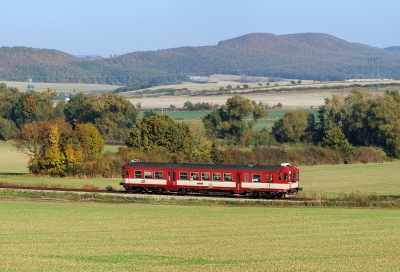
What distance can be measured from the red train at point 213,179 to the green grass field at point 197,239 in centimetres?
592

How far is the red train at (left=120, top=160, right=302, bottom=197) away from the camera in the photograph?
42.7 m

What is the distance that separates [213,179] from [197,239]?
19.6 metres

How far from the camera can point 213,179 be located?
43875 millimetres

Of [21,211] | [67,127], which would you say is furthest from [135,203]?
[67,127]

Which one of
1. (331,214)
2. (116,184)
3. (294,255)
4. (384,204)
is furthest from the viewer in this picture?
(116,184)

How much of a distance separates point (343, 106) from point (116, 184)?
4977 centimetres

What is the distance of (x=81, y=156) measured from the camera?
205 feet

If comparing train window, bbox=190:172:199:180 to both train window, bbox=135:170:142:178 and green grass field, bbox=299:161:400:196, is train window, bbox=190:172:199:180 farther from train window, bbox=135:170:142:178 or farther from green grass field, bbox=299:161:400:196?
green grass field, bbox=299:161:400:196

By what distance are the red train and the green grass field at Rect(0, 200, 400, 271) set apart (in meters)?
5.92

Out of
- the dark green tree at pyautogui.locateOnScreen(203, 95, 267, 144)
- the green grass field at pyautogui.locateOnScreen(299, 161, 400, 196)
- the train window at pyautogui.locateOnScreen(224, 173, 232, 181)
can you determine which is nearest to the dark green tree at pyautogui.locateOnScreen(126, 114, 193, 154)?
the green grass field at pyautogui.locateOnScreen(299, 161, 400, 196)

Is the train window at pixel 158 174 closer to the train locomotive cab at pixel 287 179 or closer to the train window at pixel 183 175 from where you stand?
the train window at pixel 183 175

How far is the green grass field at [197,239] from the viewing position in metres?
19.2

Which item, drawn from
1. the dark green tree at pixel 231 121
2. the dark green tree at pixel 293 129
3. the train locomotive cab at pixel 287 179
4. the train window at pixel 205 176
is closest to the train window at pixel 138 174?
the train window at pixel 205 176

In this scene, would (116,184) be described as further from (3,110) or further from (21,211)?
(3,110)
